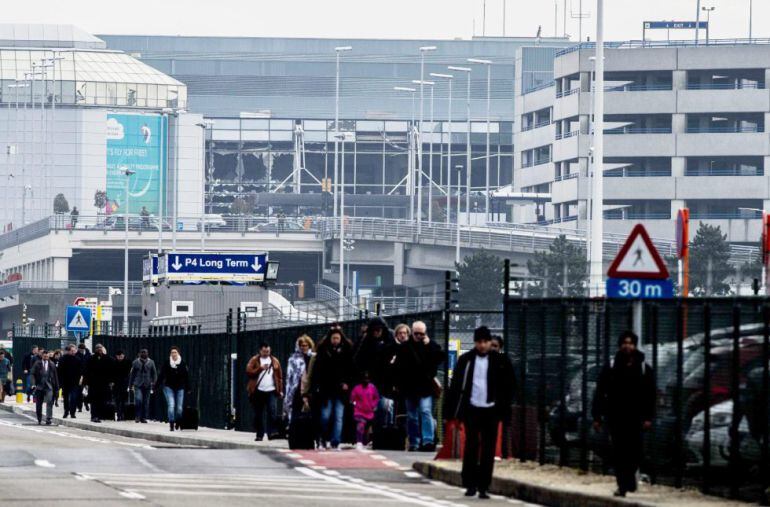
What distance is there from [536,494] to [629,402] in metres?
1.47

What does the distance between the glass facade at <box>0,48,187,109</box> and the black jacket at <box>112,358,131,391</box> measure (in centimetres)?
13815

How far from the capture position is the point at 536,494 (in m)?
19.9

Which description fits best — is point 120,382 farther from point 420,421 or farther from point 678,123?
point 678,123

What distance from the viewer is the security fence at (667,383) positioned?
730 inches

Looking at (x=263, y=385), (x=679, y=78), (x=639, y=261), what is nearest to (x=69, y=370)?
(x=263, y=385)

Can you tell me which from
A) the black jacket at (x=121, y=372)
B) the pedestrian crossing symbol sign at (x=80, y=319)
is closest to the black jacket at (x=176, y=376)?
the black jacket at (x=121, y=372)

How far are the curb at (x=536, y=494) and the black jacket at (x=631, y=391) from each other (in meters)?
0.80

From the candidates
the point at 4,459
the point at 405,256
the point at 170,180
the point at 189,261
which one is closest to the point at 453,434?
the point at 4,459

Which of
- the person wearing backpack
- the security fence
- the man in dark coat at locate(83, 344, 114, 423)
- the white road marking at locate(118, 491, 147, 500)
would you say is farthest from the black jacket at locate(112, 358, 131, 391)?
the white road marking at locate(118, 491, 147, 500)

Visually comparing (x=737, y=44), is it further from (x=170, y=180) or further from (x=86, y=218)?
(x=170, y=180)

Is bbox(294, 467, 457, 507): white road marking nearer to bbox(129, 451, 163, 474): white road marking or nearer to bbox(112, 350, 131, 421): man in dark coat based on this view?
bbox(129, 451, 163, 474): white road marking

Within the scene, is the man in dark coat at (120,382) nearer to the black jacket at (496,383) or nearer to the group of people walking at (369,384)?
the group of people walking at (369,384)

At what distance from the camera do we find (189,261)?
67.1 metres

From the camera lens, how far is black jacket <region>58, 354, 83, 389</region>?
148ft
